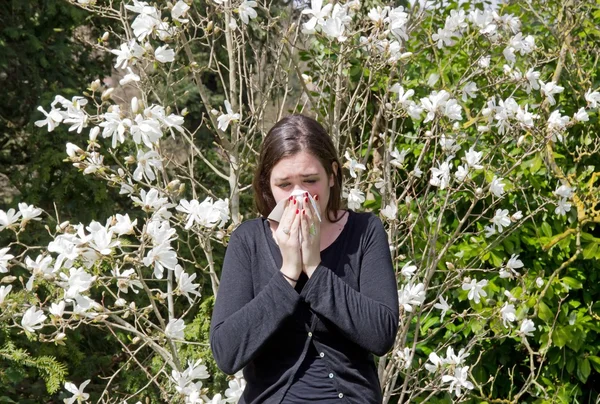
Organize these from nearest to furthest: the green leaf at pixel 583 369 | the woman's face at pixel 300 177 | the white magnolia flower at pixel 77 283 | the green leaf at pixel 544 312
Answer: the woman's face at pixel 300 177, the white magnolia flower at pixel 77 283, the green leaf at pixel 544 312, the green leaf at pixel 583 369

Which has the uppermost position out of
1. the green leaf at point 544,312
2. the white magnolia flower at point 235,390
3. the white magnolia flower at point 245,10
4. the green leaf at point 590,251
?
the white magnolia flower at point 245,10

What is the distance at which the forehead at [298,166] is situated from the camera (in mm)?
1903

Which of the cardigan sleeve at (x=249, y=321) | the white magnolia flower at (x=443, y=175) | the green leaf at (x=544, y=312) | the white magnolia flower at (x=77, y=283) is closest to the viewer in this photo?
the cardigan sleeve at (x=249, y=321)

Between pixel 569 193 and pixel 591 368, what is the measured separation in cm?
105

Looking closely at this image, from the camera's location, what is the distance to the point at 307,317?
72.6 inches

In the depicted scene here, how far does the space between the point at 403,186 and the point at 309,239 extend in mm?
1915

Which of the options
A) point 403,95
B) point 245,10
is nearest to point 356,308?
point 403,95

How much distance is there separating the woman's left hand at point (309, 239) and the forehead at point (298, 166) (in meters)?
0.09

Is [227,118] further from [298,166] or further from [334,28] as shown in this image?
[298,166]

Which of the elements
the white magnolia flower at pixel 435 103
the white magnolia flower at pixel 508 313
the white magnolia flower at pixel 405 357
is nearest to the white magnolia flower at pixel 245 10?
the white magnolia flower at pixel 435 103

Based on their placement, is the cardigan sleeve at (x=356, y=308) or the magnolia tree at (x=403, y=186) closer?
the cardigan sleeve at (x=356, y=308)

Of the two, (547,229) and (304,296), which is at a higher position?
(304,296)

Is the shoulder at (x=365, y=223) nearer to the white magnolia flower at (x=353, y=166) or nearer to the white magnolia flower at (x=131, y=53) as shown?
the white magnolia flower at (x=353, y=166)

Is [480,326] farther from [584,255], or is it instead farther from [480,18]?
[480,18]
